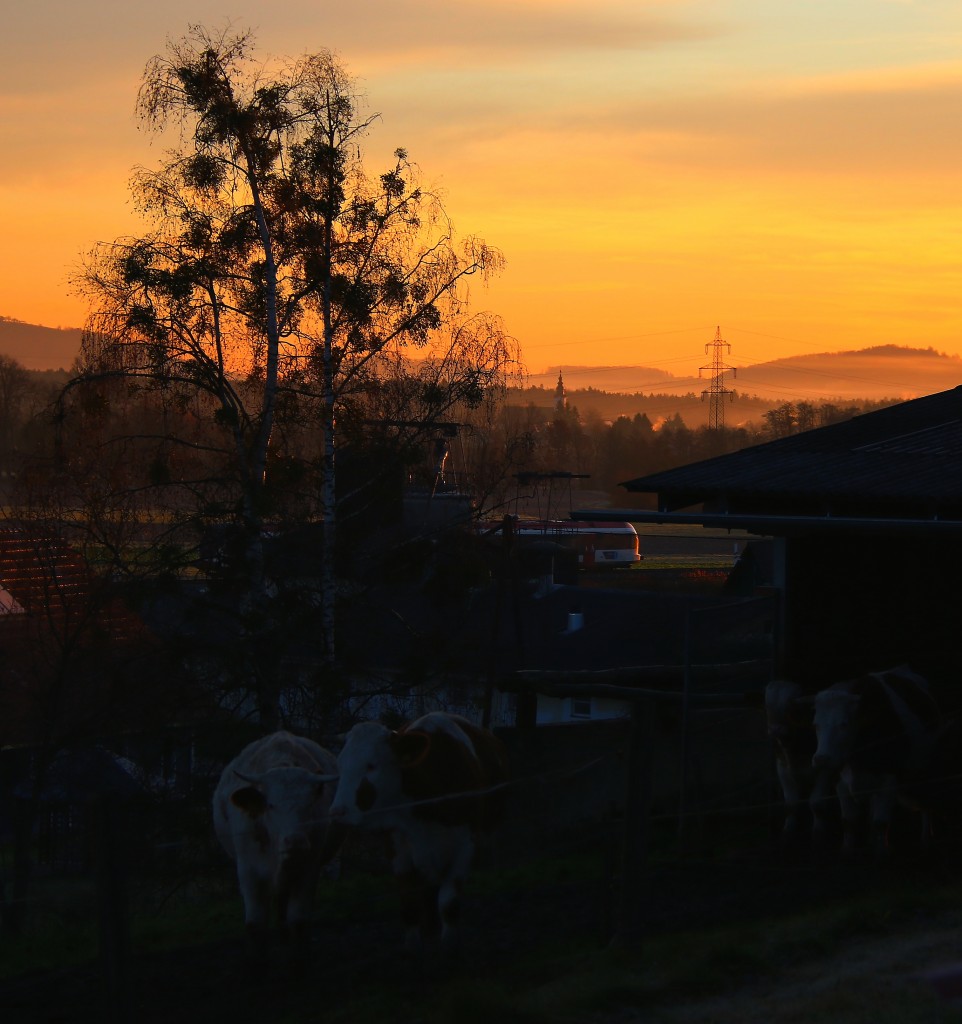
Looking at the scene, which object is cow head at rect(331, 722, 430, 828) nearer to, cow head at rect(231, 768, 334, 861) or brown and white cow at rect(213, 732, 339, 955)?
brown and white cow at rect(213, 732, 339, 955)

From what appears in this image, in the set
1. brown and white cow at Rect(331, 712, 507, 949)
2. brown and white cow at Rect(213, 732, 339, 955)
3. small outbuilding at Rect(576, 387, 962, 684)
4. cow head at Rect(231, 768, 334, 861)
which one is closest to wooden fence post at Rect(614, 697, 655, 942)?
brown and white cow at Rect(331, 712, 507, 949)

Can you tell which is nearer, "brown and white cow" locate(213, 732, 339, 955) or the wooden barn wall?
"brown and white cow" locate(213, 732, 339, 955)

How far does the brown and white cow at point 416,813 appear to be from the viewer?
8.76m

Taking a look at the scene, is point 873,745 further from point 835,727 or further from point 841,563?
point 841,563

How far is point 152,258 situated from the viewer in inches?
821

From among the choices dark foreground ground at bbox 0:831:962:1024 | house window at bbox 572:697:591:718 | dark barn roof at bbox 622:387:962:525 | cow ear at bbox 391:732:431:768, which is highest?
dark barn roof at bbox 622:387:962:525

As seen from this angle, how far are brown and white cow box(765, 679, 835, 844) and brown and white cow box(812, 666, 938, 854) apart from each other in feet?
1.19

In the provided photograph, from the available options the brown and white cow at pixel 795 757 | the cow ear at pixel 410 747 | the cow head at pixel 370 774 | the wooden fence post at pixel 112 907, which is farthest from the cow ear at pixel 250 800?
the brown and white cow at pixel 795 757

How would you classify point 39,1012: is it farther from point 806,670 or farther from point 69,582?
point 69,582

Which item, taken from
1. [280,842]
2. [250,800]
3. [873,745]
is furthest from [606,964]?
[873,745]

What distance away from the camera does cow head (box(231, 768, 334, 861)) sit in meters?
9.08

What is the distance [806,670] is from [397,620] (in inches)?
407

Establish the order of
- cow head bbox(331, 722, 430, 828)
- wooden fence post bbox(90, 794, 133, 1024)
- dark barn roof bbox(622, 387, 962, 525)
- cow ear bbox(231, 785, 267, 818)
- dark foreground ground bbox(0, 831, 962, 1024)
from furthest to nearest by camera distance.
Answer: dark barn roof bbox(622, 387, 962, 525) → cow ear bbox(231, 785, 267, 818) → cow head bbox(331, 722, 430, 828) → dark foreground ground bbox(0, 831, 962, 1024) → wooden fence post bbox(90, 794, 133, 1024)

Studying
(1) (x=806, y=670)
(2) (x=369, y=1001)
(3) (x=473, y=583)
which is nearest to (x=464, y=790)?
(2) (x=369, y=1001)
